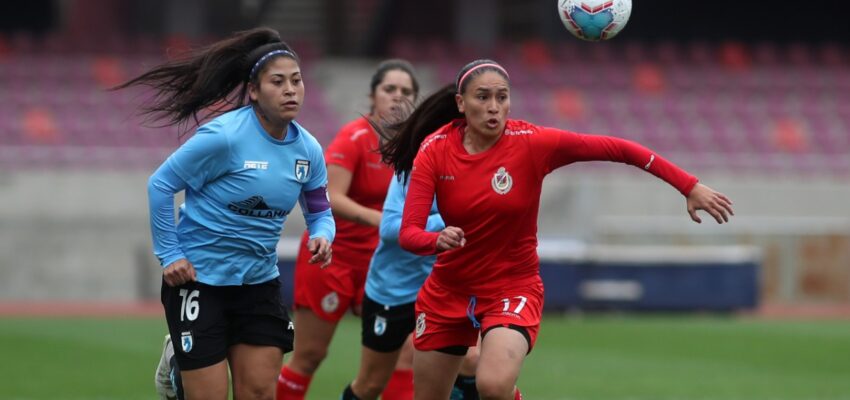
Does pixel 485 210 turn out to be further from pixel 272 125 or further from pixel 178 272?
pixel 178 272

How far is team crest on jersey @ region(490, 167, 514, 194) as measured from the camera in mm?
6379

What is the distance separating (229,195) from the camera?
623cm

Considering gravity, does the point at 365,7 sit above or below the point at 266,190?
above

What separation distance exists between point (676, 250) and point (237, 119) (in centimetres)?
1276

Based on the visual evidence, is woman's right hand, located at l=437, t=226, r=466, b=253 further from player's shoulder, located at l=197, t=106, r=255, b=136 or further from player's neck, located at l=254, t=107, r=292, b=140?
player's shoulder, located at l=197, t=106, r=255, b=136

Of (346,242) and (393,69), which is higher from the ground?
(393,69)

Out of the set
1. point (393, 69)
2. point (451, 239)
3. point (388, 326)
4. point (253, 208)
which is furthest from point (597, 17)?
point (388, 326)

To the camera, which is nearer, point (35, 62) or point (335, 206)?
point (335, 206)

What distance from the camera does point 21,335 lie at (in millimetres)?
14703

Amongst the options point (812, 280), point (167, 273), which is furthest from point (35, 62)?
point (167, 273)

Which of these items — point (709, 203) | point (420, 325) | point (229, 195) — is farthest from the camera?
point (420, 325)

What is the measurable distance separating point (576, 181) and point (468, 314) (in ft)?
47.5

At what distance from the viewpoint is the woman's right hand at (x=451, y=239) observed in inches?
232

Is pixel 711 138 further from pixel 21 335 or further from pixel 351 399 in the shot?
pixel 351 399
